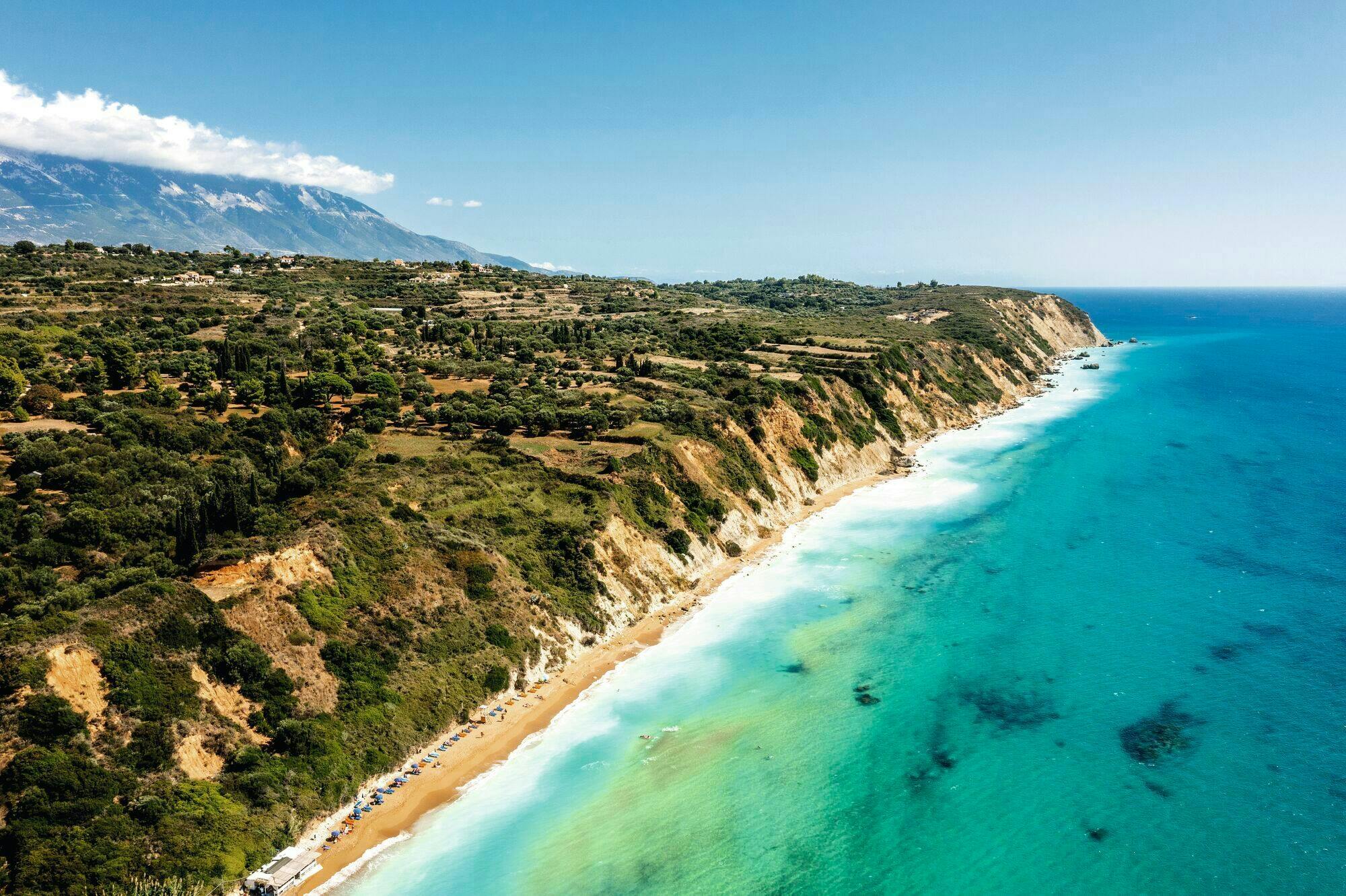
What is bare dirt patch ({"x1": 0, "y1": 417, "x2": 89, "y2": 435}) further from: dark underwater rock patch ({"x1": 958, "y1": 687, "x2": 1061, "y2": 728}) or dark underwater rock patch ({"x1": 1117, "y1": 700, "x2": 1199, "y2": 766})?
dark underwater rock patch ({"x1": 1117, "y1": 700, "x2": 1199, "y2": 766})

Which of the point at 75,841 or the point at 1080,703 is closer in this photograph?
the point at 75,841

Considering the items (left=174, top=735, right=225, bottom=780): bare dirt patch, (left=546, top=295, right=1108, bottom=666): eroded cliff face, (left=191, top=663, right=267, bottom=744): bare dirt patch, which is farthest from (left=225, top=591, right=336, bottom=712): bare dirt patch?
(left=546, top=295, right=1108, bottom=666): eroded cliff face

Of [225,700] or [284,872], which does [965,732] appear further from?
[225,700]

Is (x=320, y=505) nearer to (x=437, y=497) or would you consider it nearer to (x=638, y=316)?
(x=437, y=497)

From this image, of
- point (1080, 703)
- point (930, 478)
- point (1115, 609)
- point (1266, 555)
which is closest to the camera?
point (1080, 703)

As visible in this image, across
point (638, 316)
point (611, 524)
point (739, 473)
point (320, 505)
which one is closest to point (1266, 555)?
point (739, 473)

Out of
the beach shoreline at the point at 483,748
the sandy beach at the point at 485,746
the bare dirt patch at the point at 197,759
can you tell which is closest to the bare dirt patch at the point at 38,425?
the bare dirt patch at the point at 197,759
